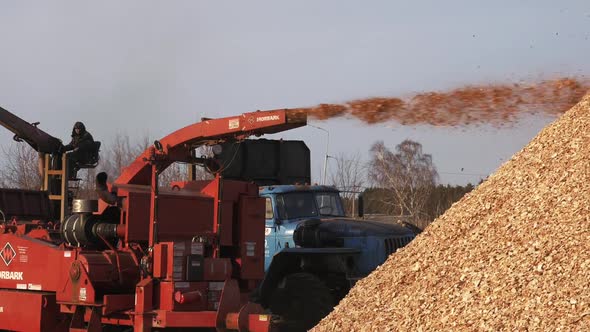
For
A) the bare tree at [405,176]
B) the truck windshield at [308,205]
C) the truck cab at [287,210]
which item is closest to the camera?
the truck cab at [287,210]

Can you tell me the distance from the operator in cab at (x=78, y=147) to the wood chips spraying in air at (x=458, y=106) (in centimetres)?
452

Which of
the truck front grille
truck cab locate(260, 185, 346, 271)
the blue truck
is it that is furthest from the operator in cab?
the truck front grille

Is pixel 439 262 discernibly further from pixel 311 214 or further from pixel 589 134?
pixel 311 214

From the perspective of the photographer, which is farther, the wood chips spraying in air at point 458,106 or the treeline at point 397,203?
the treeline at point 397,203

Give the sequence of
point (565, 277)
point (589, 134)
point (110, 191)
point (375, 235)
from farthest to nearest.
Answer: point (375, 235), point (110, 191), point (589, 134), point (565, 277)

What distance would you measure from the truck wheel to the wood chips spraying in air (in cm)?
325

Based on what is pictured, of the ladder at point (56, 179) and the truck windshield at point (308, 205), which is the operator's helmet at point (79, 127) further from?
the truck windshield at point (308, 205)

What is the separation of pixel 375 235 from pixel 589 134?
4655 millimetres

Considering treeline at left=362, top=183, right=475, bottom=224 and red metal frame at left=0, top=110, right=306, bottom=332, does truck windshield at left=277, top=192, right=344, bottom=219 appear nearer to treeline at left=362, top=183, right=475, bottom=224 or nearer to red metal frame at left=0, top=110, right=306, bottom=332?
red metal frame at left=0, top=110, right=306, bottom=332

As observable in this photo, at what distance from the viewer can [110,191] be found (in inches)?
360

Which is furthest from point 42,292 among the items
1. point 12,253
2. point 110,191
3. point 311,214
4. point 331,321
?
point 311,214

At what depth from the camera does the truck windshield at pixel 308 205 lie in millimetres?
12500

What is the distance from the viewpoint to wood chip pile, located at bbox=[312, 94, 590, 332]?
631 centimetres

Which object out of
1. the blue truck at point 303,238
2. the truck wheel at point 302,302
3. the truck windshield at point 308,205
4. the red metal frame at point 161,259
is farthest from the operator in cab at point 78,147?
the truck wheel at point 302,302
